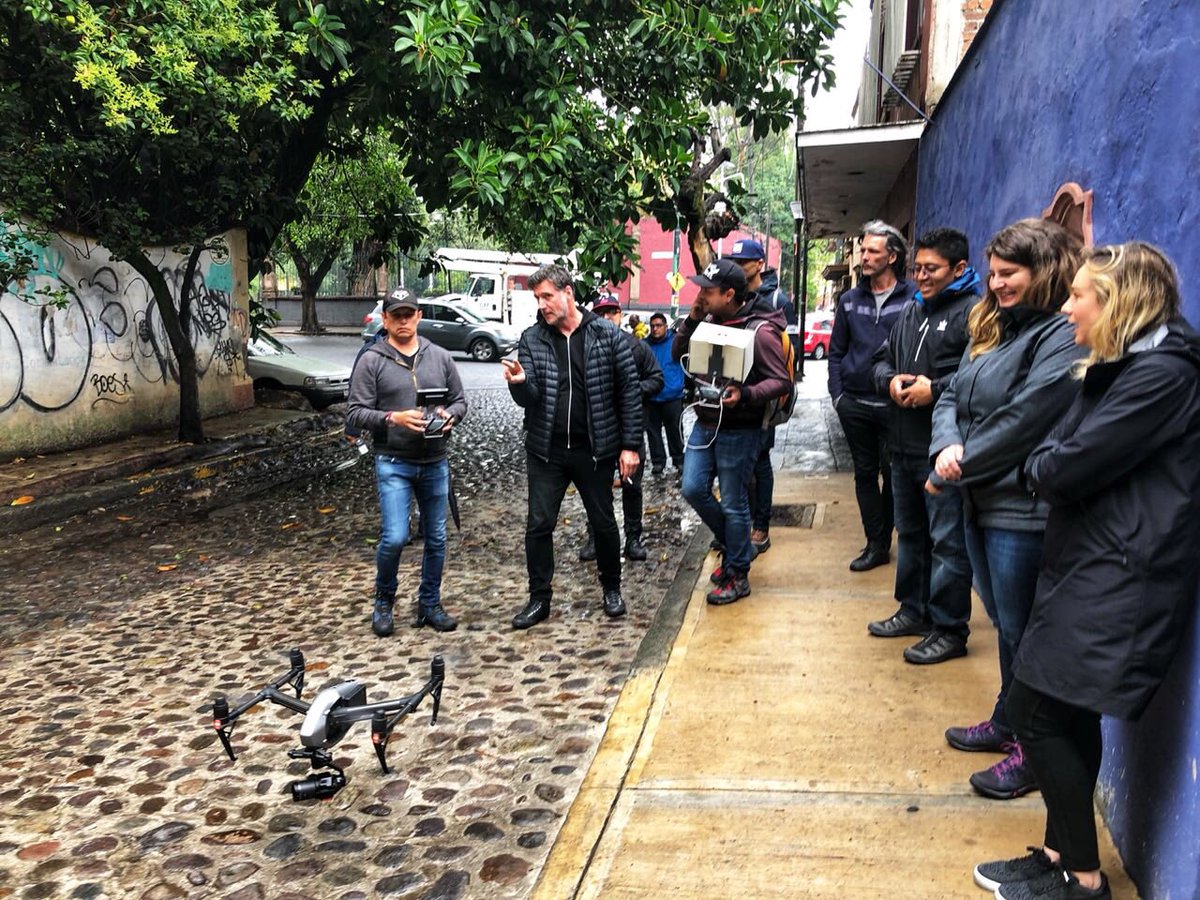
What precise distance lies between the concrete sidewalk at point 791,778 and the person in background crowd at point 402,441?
4.61ft

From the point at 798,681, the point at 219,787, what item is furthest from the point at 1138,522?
the point at 219,787

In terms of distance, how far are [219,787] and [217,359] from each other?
10.3 m

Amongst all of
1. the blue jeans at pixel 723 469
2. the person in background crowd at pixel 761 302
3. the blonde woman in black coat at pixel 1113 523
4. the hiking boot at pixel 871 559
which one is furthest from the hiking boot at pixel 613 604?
the blonde woman in black coat at pixel 1113 523

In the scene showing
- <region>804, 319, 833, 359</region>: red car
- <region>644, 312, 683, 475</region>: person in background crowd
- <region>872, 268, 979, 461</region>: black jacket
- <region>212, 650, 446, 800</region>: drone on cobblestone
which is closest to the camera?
<region>212, 650, 446, 800</region>: drone on cobblestone

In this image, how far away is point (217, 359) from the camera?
12.6m

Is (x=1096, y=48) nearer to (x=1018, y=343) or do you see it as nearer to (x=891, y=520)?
(x=1018, y=343)

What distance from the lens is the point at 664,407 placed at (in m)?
8.97

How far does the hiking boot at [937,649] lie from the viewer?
4.15 metres

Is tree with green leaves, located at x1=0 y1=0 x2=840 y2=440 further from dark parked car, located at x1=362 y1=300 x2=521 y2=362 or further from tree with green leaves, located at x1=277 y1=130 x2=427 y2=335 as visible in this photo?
dark parked car, located at x1=362 y1=300 x2=521 y2=362

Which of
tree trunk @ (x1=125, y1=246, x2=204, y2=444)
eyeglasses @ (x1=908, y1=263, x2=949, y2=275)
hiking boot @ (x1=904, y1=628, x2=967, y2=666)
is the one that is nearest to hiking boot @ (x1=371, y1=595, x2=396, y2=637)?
hiking boot @ (x1=904, y1=628, x2=967, y2=666)

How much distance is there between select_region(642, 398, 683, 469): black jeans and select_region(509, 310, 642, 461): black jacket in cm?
396

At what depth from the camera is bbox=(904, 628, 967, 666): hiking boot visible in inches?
163

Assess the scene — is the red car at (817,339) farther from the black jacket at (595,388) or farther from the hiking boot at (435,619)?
the hiking boot at (435,619)

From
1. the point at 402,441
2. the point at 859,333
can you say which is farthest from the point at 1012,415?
the point at 402,441
